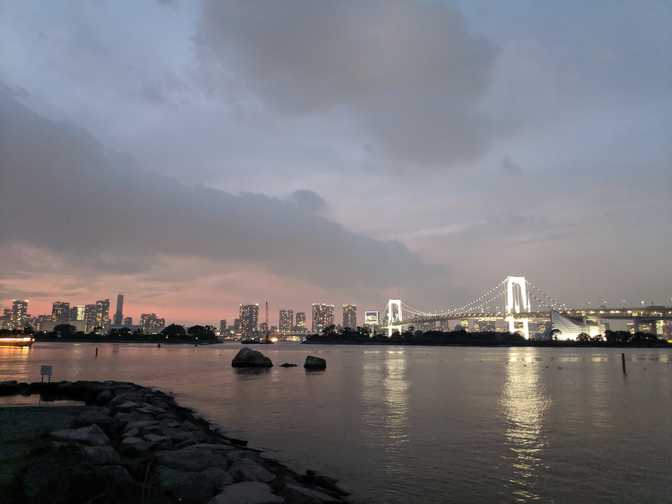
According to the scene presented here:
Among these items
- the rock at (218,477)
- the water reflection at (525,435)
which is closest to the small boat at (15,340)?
the water reflection at (525,435)

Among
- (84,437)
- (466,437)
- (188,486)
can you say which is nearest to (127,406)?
(84,437)

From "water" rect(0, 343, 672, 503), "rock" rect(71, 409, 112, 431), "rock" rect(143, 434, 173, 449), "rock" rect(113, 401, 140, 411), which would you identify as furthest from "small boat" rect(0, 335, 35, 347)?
"rock" rect(143, 434, 173, 449)

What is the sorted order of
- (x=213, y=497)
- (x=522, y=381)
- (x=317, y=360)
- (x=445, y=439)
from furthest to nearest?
(x=317, y=360) → (x=522, y=381) → (x=445, y=439) → (x=213, y=497)

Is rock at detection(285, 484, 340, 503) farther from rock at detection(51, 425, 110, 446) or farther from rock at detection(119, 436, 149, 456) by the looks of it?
rock at detection(51, 425, 110, 446)

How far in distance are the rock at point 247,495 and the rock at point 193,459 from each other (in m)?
1.87

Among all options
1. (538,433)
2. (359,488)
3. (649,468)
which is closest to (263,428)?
(359,488)

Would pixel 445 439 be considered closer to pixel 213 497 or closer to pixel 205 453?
pixel 205 453

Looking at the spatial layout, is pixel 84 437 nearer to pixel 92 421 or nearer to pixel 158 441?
pixel 158 441

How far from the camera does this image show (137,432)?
54.3ft

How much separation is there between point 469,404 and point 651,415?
9.06 meters

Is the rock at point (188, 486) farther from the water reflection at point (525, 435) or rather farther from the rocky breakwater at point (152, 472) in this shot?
the water reflection at point (525, 435)

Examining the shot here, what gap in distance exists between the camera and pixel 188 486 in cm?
1028

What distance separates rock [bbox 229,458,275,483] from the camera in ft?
36.6

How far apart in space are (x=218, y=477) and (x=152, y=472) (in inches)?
73.7
